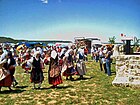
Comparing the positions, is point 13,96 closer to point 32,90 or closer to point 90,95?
point 32,90

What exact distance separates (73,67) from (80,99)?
15.0 feet

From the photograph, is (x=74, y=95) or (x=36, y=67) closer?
(x=74, y=95)

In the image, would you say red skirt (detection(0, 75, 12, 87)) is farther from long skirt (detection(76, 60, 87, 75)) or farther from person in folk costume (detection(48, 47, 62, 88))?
long skirt (detection(76, 60, 87, 75))

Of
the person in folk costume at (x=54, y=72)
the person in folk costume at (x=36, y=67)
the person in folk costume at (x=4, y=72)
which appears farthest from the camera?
the person in folk costume at (x=54, y=72)

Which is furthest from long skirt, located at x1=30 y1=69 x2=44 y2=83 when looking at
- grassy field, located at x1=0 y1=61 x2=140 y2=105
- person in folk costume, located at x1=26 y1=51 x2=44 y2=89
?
grassy field, located at x1=0 y1=61 x2=140 y2=105

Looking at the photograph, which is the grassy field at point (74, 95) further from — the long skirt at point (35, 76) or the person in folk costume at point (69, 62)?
the person in folk costume at point (69, 62)

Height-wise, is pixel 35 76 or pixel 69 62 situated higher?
pixel 69 62

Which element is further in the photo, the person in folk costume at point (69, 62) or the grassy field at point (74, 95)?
the person in folk costume at point (69, 62)

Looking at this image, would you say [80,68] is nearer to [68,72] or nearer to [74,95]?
[68,72]

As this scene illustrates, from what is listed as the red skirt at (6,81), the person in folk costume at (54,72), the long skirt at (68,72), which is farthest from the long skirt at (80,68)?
the red skirt at (6,81)

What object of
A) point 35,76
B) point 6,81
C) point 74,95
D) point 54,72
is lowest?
point 74,95

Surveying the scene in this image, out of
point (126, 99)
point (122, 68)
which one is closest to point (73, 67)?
point (122, 68)

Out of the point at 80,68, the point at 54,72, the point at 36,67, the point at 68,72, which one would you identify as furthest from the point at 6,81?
the point at 80,68

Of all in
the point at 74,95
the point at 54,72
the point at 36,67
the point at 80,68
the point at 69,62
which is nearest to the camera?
the point at 74,95
